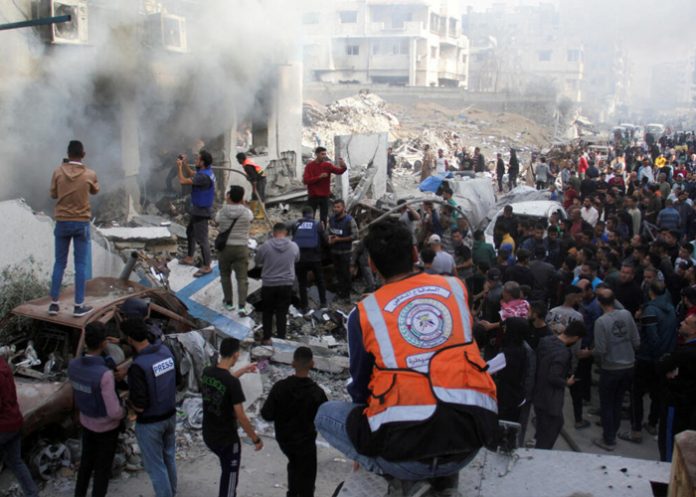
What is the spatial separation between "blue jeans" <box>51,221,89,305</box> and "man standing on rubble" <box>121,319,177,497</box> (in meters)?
1.72

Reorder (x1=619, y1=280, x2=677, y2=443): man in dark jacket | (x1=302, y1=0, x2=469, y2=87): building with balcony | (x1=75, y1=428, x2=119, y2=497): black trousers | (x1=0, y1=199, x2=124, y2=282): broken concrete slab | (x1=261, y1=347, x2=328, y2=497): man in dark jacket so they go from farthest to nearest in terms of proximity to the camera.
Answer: (x1=302, y1=0, x2=469, y2=87): building with balcony < (x1=0, y1=199, x2=124, y2=282): broken concrete slab < (x1=619, y1=280, x2=677, y2=443): man in dark jacket < (x1=75, y1=428, x2=119, y2=497): black trousers < (x1=261, y1=347, x2=328, y2=497): man in dark jacket

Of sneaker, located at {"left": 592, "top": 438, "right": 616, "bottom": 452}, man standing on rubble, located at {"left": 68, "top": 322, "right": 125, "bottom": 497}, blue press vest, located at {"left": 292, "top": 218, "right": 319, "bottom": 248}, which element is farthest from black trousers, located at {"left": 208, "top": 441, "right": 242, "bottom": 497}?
blue press vest, located at {"left": 292, "top": 218, "right": 319, "bottom": 248}

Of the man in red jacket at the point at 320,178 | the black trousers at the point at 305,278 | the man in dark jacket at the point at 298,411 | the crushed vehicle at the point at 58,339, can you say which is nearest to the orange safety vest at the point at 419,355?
the man in dark jacket at the point at 298,411

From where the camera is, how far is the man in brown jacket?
567 cm

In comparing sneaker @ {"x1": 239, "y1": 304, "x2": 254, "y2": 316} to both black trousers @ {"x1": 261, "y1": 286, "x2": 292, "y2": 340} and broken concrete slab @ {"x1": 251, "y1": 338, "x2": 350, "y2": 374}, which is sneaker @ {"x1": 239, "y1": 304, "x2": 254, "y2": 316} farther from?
broken concrete slab @ {"x1": 251, "y1": 338, "x2": 350, "y2": 374}

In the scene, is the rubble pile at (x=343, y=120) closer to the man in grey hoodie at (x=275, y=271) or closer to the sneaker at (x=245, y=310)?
the sneaker at (x=245, y=310)

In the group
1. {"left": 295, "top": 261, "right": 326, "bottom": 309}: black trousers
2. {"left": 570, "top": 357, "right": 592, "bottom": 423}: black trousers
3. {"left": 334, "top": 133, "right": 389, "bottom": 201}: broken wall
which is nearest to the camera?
{"left": 570, "top": 357, "right": 592, "bottom": 423}: black trousers

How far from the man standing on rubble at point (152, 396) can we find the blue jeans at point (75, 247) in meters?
1.72

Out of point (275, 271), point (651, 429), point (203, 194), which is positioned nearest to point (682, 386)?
point (651, 429)

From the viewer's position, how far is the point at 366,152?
54.9 ft

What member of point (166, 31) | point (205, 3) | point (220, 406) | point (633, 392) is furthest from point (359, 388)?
A: point (205, 3)

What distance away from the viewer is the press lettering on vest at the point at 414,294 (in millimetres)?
2477

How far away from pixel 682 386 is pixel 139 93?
1045 cm

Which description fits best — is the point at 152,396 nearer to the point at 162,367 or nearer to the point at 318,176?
the point at 162,367
